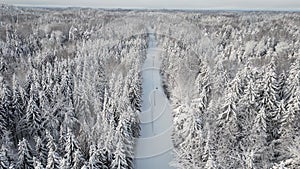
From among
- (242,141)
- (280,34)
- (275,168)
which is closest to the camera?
(275,168)

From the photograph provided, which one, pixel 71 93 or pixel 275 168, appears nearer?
pixel 275 168

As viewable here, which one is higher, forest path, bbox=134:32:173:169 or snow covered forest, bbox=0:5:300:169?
snow covered forest, bbox=0:5:300:169

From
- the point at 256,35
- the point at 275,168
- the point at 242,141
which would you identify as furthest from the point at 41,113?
the point at 256,35

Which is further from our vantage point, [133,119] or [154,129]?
[154,129]

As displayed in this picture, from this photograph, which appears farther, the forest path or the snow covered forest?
the forest path

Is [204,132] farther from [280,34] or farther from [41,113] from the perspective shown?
[280,34]

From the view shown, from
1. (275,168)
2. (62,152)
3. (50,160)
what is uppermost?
(275,168)

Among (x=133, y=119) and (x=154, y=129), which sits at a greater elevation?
(x=133, y=119)

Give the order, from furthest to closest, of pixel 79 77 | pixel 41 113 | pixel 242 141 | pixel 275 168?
1. pixel 79 77
2. pixel 41 113
3. pixel 242 141
4. pixel 275 168
